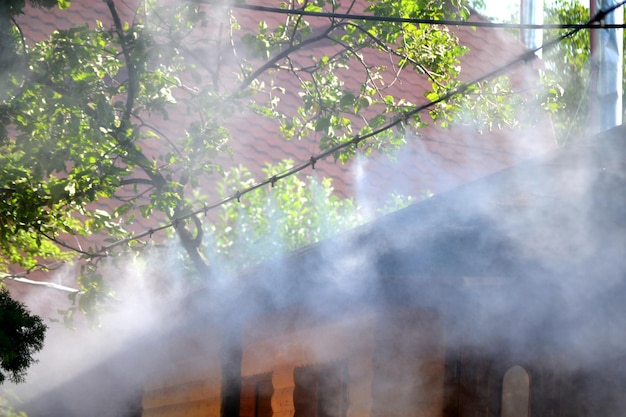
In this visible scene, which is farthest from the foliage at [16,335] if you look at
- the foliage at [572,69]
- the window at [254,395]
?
the foliage at [572,69]

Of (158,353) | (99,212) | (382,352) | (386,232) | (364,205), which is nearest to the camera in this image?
(386,232)

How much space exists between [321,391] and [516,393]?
1.93 meters

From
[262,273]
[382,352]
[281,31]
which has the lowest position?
[382,352]

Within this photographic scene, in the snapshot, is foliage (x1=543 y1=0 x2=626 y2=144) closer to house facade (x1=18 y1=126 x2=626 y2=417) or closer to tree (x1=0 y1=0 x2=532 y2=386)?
tree (x1=0 y1=0 x2=532 y2=386)

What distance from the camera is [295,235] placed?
13203mm

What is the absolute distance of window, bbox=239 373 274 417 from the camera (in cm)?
829

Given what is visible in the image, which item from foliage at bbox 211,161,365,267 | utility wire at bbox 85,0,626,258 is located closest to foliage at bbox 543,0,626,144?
foliage at bbox 211,161,365,267

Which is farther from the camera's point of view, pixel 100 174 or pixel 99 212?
pixel 99 212

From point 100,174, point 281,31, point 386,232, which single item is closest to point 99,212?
point 100,174

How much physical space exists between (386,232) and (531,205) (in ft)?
2.76

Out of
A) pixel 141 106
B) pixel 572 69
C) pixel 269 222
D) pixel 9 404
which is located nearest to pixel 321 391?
pixel 141 106

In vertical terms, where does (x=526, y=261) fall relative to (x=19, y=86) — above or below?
below

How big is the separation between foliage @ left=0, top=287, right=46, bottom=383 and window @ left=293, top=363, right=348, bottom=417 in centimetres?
190

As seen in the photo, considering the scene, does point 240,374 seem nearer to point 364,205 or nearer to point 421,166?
point 364,205
